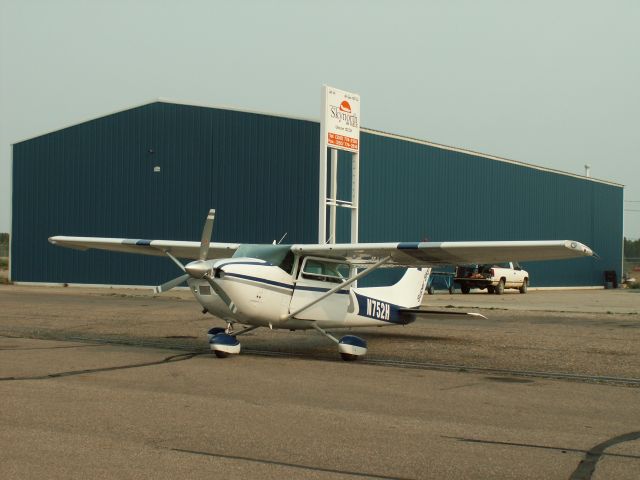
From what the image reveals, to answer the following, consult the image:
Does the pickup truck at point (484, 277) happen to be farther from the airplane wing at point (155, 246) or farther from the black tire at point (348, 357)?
the black tire at point (348, 357)

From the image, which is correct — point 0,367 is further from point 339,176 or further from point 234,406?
point 339,176

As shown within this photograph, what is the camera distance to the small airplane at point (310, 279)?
39.6 ft

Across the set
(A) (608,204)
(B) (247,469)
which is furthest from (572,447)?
(A) (608,204)

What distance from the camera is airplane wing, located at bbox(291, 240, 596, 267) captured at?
12.0m

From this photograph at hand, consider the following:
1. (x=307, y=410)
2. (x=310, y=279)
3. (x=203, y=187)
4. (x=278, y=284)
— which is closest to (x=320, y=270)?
(x=310, y=279)

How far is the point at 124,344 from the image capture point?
14312 mm

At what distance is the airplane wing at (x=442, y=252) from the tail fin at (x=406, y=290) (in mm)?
1070

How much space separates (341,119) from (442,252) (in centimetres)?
1496

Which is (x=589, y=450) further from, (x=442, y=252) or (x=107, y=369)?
(x=442, y=252)

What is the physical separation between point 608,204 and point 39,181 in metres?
35.4

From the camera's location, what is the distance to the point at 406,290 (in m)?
15.9

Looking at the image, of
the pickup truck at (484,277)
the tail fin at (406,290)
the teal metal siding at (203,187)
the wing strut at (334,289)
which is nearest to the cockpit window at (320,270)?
the wing strut at (334,289)

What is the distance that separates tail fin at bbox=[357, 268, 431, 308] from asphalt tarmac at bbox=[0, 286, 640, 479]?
2.57ft

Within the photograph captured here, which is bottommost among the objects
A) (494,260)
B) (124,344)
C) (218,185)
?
(124,344)
